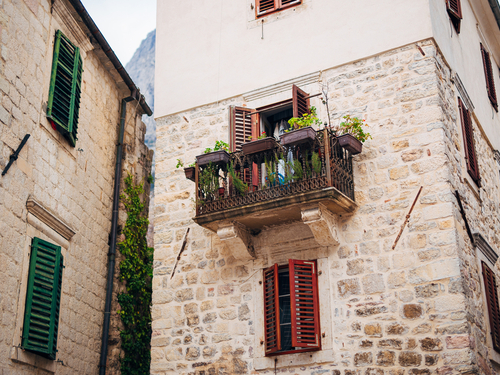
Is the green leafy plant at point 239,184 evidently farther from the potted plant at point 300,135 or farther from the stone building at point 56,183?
the stone building at point 56,183

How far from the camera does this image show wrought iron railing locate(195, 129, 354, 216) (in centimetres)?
891

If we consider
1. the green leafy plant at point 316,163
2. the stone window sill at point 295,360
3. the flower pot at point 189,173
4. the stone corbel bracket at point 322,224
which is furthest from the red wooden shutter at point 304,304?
the flower pot at point 189,173

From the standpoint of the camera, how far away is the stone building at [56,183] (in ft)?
30.4

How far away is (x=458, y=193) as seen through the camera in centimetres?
908

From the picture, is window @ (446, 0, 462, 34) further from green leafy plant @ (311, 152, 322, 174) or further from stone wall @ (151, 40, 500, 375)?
green leafy plant @ (311, 152, 322, 174)

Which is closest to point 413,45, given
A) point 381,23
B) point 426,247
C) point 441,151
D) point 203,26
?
point 381,23

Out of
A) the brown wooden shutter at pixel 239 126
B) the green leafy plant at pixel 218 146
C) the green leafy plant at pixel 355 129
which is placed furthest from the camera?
the brown wooden shutter at pixel 239 126

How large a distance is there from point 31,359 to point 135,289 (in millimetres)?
3569

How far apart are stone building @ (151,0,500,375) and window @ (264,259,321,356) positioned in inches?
0.9

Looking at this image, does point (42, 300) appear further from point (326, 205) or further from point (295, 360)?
point (326, 205)

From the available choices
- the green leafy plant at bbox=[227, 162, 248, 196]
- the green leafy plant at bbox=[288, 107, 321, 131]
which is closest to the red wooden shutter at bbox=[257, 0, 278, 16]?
the green leafy plant at bbox=[288, 107, 321, 131]

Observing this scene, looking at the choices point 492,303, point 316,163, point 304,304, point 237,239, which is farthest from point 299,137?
point 492,303

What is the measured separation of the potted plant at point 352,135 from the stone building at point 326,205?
0.69 ft

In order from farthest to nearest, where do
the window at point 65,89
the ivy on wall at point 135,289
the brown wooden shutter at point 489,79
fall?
the brown wooden shutter at point 489,79 → the ivy on wall at point 135,289 → the window at point 65,89
